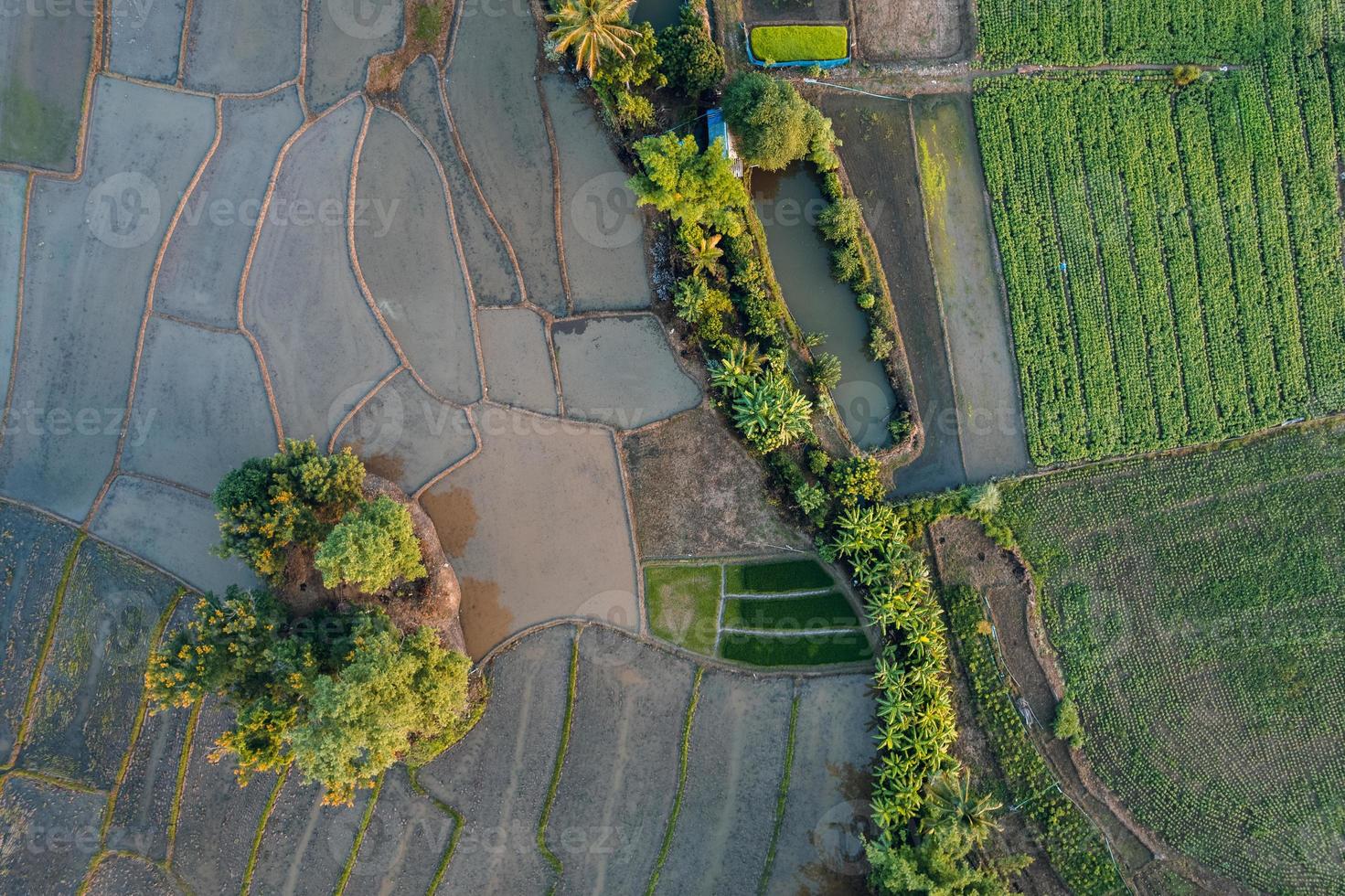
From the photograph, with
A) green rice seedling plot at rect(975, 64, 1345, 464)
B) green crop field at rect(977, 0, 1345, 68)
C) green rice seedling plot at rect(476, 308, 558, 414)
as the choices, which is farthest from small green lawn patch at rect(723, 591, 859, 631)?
green crop field at rect(977, 0, 1345, 68)

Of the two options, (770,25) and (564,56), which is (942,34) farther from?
(564,56)

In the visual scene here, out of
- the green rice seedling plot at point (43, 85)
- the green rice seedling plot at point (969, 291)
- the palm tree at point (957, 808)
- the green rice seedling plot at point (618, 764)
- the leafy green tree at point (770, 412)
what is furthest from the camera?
the green rice seedling plot at point (43, 85)

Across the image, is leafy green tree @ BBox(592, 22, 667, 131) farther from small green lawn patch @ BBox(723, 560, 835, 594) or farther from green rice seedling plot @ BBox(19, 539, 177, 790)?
green rice seedling plot @ BBox(19, 539, 177, 790)

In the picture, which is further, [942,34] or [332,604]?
[942,34]

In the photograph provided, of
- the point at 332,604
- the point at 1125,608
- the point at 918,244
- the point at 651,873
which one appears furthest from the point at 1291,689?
the point at 332,604

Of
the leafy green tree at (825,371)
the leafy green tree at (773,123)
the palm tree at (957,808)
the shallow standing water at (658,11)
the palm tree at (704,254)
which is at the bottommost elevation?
the palm tree at (957,808)

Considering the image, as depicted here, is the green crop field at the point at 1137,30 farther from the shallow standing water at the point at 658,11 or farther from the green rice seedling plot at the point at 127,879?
the green rice seedling plot at the point at 127,879

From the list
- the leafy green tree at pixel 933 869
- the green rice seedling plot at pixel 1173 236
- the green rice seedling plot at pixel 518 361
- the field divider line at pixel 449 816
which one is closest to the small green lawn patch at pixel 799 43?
the green rice seedling plot at pixel 1173 236
